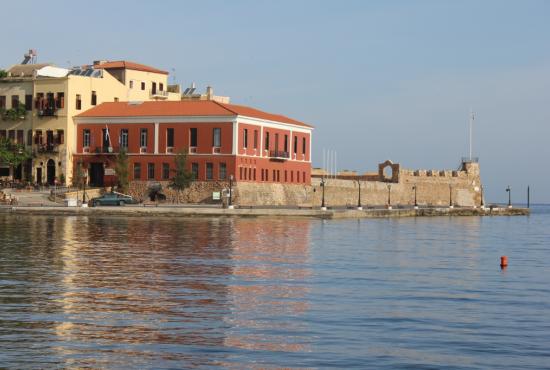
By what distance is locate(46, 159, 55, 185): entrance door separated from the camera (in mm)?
98438

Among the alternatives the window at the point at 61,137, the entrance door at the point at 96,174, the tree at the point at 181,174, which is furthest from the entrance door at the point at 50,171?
the tree at the point at 181,174

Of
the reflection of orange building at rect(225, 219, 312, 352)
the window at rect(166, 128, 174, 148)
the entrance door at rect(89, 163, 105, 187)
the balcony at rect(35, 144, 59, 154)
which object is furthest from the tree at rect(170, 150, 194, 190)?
the reflection of orange building at rect(225, 219, 312, 352)

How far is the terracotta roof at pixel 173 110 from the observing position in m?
93.1

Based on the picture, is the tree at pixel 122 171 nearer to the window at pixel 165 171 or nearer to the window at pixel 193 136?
the window at pixel 165 171

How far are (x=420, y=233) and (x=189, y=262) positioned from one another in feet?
108

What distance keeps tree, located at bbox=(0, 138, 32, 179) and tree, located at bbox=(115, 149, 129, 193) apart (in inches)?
417

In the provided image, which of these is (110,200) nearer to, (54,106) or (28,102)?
(54,106)

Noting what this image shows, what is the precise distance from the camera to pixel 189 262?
3988 centimetres

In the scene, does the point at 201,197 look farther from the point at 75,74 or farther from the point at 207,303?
the point at 207,303

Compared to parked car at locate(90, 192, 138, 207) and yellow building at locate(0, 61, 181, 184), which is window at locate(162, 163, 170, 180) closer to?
parked car at locate(90, 192, 138, 207)

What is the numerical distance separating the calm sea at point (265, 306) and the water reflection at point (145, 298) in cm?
5

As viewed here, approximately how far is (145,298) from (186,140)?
215 ft

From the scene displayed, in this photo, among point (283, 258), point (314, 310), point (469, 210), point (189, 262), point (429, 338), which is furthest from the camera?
point (469, 210)

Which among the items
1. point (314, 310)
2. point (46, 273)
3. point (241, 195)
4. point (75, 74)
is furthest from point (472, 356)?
point (75, 74)
